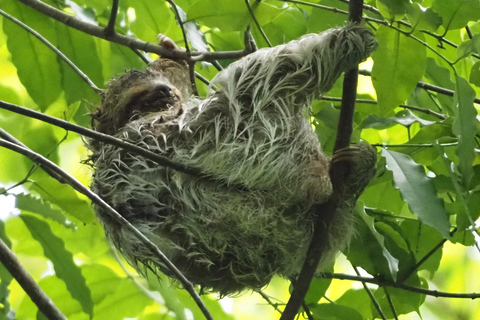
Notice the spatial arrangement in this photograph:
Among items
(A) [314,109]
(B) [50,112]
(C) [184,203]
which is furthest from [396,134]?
(B) [50,112]

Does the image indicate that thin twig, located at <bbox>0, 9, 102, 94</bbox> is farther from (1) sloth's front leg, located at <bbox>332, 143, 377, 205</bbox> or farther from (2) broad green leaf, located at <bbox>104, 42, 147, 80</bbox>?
(1) sloth's front leg, located at <bbox>332, 143, 377, 205</bbox>

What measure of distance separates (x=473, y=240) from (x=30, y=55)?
1.91 metres

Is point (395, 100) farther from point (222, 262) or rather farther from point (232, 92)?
point (222, 262)

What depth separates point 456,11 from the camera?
1.82 m

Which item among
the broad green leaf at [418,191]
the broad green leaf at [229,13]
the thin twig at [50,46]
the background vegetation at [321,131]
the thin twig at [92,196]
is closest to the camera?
the broad green leaf at [418,191]

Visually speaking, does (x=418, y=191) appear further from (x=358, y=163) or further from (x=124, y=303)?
(x=124, y=303)

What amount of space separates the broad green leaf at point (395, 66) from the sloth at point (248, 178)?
0.19 feet

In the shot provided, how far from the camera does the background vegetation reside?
71.9 inches

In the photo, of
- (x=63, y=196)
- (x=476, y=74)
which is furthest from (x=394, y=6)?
(x=63, y=196)

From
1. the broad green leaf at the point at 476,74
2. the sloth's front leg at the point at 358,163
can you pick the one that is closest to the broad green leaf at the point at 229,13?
the sloth's front leg at the point at 358,163

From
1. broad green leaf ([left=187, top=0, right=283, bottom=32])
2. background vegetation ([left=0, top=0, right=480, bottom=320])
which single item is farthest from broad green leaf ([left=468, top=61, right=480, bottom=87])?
broad green leaf ([left=187, top=0, right=283, bottom=32])

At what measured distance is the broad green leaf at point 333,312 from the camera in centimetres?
218

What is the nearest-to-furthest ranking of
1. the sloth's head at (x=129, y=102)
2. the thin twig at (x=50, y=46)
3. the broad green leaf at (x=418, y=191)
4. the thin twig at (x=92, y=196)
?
the broad green leaf at (x=418, y=191), the thin twig at (x=92, y=196), the thin twig at (x=50, y=46), the sloth's head at (x=129, y=102)

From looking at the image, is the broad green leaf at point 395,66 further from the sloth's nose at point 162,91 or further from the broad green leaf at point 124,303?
the broad green leaf at point 124,303
